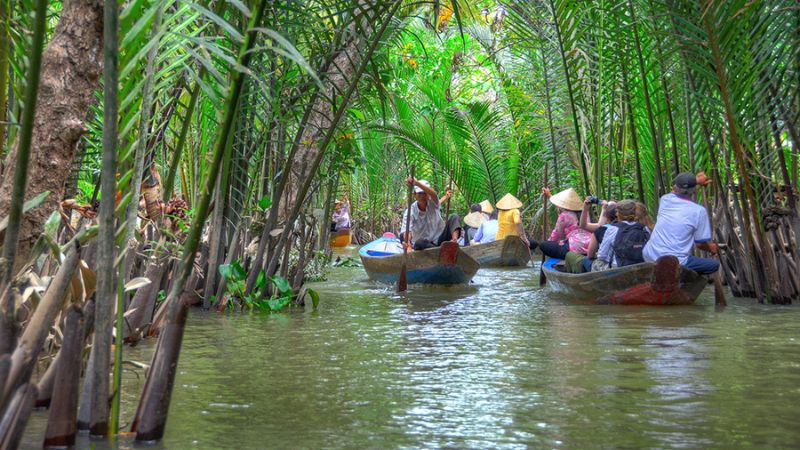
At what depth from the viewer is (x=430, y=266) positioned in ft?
44.5

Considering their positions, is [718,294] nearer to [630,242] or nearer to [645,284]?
[645,284]

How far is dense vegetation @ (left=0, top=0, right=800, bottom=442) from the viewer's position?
3.34 meters

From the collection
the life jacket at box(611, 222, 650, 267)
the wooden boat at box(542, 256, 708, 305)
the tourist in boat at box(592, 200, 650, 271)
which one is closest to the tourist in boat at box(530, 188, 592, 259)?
the tourist in boat at box(592, 200, 650, 271)

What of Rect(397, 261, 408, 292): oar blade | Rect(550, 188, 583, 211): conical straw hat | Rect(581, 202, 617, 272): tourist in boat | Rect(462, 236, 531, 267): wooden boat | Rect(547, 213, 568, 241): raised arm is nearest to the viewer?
Rect(581, 202, 617, 272): tourist in boat

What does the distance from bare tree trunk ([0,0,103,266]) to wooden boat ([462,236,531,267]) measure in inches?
559

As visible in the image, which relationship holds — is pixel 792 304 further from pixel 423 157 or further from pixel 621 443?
pixel 423 157

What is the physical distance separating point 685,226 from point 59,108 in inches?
279

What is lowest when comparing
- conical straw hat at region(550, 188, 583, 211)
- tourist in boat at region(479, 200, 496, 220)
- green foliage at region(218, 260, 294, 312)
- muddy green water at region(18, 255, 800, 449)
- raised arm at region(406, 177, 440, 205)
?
muddy green water at region(18, 255, 800, 449)

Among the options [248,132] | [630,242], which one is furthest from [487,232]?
[248,132]

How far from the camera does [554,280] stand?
1159 cm

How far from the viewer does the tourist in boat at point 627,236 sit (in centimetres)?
1052

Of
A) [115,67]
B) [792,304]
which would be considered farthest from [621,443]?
[792,304]

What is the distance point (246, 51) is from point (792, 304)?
7469 mm

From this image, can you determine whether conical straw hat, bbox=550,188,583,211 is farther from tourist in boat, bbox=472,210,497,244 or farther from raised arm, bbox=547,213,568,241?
tourist in boat, bbox=472,210,497,244
